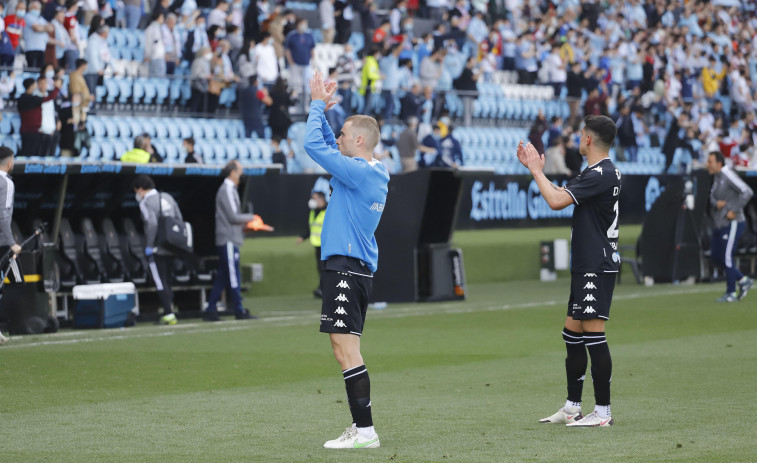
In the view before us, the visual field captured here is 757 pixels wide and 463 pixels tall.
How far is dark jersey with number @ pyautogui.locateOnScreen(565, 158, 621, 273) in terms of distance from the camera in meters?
8.68

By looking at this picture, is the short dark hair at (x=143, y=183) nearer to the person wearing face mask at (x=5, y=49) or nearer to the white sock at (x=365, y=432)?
the person wearing face mask at (x=5, y=49)

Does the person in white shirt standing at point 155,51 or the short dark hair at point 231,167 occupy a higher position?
the person in white shirt standing at point 155,51

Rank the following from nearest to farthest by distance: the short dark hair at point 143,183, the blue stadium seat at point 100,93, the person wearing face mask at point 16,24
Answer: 1. the short dark hair at point 143,183
2. the person wearing face mask at point 16,24
3. the blue stadium seat at point 100,93

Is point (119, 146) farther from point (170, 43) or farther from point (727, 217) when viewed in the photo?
point (727, 217)

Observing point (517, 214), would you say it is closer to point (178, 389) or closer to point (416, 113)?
point (416, 113)

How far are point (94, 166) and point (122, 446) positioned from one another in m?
10.3

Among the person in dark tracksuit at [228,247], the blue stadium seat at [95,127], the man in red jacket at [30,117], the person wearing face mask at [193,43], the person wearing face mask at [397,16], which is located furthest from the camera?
the person wearing face mask at [397,16]

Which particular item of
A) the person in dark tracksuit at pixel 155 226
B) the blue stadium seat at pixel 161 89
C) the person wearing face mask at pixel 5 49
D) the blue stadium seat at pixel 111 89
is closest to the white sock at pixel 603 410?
the person in dark tracksuit at pixel 155 226

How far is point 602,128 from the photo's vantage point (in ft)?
28.9

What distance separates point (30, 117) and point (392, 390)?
41.2 ft

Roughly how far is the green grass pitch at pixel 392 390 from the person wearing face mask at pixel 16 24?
7644mm

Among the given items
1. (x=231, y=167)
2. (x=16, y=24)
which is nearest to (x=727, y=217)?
Result: (x=231, y=167)

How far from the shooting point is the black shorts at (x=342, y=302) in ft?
25.6

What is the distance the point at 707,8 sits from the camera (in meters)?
45.6
